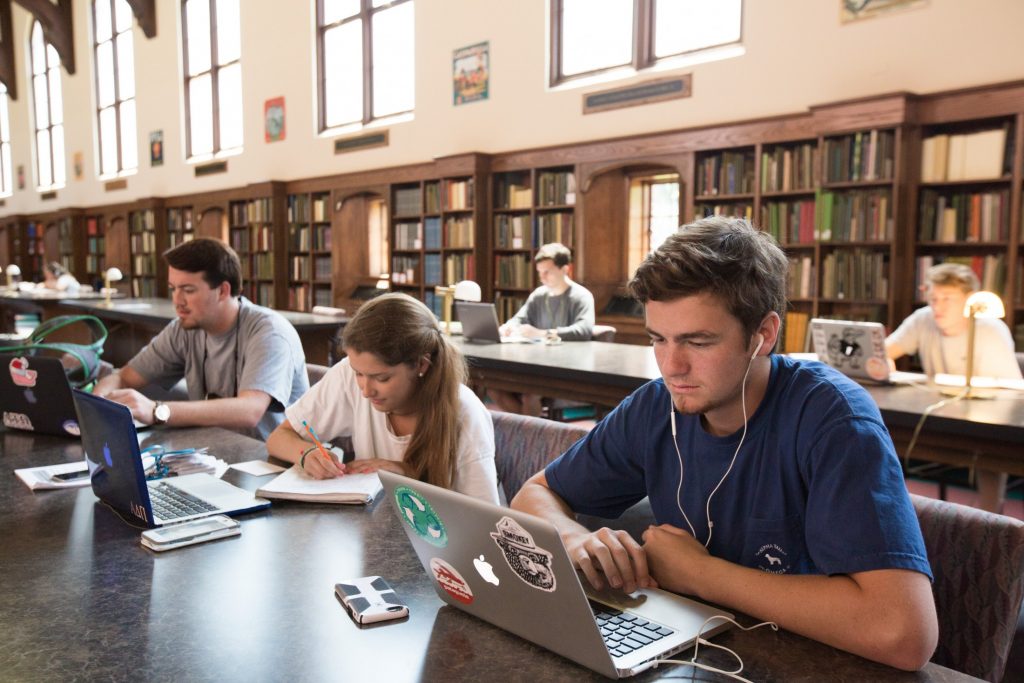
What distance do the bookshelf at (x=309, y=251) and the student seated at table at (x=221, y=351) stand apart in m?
6.49

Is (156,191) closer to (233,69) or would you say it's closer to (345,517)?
(233,69)

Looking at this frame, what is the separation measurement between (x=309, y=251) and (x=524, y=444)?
838cm

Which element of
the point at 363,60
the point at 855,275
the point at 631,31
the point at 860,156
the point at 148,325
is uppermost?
the point at 363,60

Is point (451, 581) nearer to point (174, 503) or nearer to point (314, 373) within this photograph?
point (174, 503)

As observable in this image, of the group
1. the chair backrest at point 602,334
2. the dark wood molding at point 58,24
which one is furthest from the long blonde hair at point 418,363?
the dark wood molding at point 58,24

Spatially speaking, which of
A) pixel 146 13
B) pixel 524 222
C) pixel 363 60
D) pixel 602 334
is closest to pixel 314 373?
pixel 602 334

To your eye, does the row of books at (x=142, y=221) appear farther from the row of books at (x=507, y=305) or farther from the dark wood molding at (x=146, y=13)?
the row of books at (x=507, y=305)

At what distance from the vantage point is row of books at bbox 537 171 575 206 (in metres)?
6.93

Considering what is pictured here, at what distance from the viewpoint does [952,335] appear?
4004mm

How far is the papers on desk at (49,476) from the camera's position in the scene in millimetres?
1897

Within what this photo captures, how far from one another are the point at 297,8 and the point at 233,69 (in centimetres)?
189

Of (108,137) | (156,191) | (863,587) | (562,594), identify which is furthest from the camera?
(108,137)

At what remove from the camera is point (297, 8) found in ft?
31.1

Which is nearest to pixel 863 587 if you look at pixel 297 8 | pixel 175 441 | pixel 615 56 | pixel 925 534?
pixel 925 534
